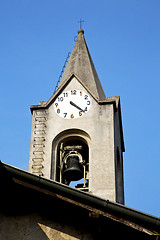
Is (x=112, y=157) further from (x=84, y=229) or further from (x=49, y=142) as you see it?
(x=84, y=229)

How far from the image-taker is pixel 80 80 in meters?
21.8

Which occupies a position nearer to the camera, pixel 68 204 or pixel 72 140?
pixel 68 204

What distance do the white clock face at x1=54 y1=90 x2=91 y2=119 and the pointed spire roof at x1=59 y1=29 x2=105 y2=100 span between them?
1.63 feet

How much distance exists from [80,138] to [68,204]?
11.2 metres

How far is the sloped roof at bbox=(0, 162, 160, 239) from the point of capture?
830 cm

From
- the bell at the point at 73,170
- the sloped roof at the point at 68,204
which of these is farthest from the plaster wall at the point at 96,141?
the sloped roof at the point at 68,204

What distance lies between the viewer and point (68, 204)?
8875 millimetres

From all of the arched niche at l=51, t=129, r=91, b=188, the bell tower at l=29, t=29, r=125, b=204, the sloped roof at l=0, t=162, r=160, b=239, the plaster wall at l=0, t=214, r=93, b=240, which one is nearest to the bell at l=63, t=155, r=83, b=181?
the bell tower at l=29, t=29, r=125, b=204

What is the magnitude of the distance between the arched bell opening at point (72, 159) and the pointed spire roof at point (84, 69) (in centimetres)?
199

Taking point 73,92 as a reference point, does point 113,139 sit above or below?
below

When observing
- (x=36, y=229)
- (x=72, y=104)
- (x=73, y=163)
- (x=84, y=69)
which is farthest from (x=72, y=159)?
(x=36, y=229)

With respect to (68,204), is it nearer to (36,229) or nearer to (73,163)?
(36,229)

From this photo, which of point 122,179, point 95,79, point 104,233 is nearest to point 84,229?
point 104,233

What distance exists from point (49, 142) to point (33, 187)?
35.6 feet
